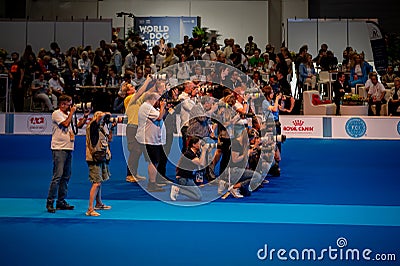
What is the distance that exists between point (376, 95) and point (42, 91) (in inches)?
397

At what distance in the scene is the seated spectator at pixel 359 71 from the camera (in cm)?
1916

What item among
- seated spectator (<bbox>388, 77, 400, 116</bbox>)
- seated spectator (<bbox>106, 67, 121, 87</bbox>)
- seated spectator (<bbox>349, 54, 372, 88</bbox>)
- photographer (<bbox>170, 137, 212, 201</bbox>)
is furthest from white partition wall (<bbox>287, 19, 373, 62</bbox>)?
photographer (<bbox>170, 137, 212, 201</bbox>)

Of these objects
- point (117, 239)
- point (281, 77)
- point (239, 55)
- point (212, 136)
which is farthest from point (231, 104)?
point (239, 55)

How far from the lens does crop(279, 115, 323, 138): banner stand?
55.2 feet

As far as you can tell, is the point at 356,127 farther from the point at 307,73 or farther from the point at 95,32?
the point at 95,32

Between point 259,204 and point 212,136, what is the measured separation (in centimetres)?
159

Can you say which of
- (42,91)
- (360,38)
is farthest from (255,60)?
(42,91)

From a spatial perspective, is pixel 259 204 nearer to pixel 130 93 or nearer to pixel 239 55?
pixel 130 93

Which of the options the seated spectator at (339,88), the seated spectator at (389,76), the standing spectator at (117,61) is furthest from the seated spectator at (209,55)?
the seated spectator at (389,76)

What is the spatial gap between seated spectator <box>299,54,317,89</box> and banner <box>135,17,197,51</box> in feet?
24.9

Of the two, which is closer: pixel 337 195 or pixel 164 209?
pixel 164 209

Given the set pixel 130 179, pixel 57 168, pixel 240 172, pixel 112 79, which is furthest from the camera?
pixel 112 79

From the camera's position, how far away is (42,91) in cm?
1853

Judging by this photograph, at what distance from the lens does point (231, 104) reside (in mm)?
9516
